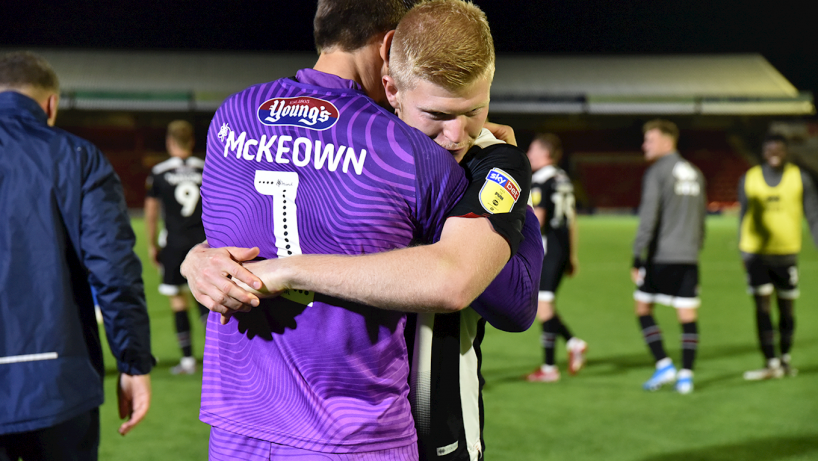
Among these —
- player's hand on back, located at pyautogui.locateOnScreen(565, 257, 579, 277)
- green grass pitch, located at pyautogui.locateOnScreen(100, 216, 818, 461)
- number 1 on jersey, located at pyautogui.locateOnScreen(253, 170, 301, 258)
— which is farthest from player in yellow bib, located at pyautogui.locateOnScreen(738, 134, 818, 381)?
number 1 on jersey, located at pyautogui.locateOnScreen(253, 170, 301, 258)

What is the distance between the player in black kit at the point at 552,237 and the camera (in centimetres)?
624

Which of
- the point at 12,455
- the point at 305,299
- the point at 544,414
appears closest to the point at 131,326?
the point at 12,455

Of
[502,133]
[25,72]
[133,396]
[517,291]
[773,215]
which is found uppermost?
[25,72]

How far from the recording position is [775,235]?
21.5 feet

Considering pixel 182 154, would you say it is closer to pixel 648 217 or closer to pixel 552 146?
pixel 552 146

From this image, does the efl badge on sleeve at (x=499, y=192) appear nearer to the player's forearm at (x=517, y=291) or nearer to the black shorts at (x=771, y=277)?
the player's forearm at (x=517, y=291)

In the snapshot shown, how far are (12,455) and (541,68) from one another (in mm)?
38296

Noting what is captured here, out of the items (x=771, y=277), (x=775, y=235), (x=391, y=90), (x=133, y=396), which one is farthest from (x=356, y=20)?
(x=771, y=277)

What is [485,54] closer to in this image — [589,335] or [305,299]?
[305,299]

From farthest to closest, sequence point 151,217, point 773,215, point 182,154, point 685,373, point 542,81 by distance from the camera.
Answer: point 542,81, point 151,217, point 182,154, point 773,215, point 685,373

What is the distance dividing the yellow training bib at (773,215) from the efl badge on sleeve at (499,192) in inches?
237

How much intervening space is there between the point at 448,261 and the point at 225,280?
0.47 metres

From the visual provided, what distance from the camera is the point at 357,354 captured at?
1.43 m

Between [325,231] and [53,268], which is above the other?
[325,231]
